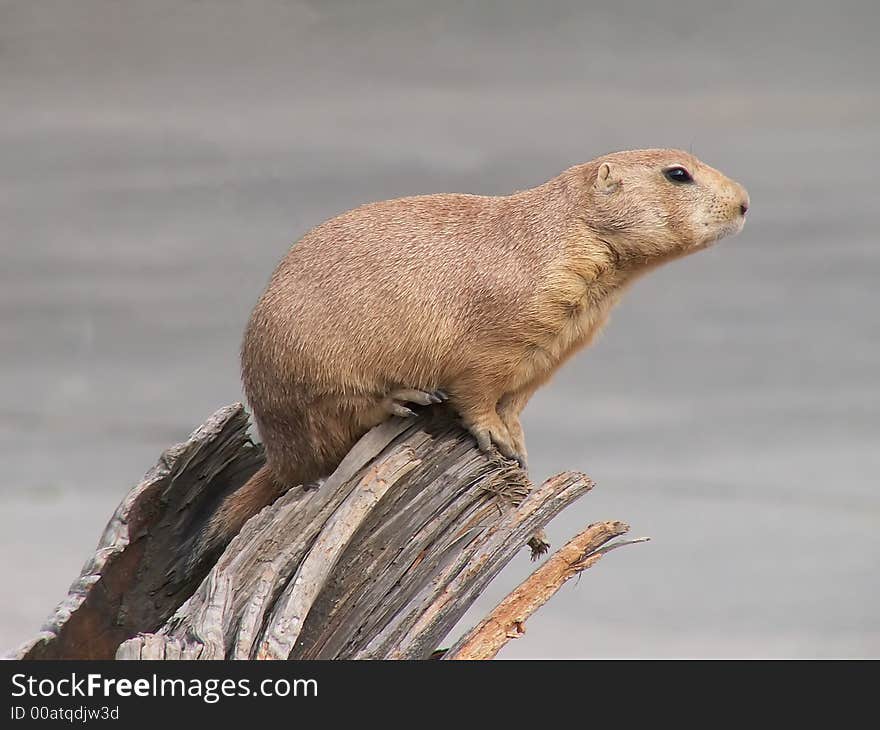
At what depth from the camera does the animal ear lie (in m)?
5.60

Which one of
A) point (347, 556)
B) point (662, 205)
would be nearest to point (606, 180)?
point (662, 205)

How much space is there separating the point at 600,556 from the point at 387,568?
0.83 meters

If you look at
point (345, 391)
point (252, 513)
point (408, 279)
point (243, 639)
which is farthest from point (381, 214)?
point (243, 639)

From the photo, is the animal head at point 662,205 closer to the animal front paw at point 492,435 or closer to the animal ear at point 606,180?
the animal ear at point 606,180

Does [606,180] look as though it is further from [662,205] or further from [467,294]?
[467,294]

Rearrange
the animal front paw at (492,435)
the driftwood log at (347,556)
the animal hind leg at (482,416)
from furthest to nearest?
the animal front paw at (492,435) → the animal hind leg at (482,416) → the driftwood log at (347,556)

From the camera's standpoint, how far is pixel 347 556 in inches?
219

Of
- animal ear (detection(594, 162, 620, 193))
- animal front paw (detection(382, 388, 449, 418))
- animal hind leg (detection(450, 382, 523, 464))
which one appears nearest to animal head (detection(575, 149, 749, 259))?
animal ear (detection(594, 162, 620, 193))

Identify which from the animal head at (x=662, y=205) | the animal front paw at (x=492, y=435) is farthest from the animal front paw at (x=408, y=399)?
the animal head at (x=662, y=205)

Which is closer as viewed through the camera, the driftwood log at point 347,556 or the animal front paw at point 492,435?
the driftwood log at point 347,556

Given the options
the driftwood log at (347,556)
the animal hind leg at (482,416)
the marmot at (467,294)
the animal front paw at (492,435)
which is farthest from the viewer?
the animal front paw at (492,435)

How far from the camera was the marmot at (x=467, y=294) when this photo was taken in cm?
554

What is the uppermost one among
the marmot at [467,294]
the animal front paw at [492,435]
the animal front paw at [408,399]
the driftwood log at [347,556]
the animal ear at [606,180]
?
the animal ear at [606,180]

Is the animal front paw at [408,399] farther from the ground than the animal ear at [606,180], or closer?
closer
